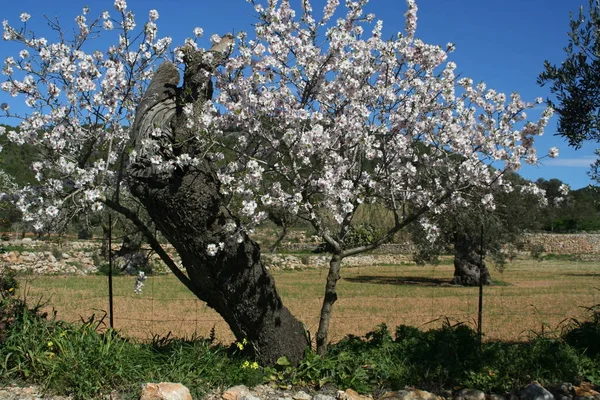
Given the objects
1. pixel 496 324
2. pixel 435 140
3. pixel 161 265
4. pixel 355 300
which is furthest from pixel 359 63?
pixel 161 265

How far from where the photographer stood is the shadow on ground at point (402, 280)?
877 inches

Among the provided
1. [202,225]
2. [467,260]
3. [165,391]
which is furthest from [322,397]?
[467,260]

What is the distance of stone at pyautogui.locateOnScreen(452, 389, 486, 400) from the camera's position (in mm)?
5844

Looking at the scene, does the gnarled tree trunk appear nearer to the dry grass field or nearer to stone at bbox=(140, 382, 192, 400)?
stone at bbox=(140, 382, 192, 400)

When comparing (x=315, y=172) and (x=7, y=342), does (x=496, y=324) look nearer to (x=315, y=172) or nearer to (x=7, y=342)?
(x=315, y=172)

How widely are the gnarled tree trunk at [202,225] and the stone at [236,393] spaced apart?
20.9 inches

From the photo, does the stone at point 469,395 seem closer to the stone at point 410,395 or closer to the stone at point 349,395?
the stone at point 410,395

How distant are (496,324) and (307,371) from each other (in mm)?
6858

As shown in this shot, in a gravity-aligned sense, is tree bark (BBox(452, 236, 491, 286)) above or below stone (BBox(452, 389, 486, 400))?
above

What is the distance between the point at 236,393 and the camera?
5535mm

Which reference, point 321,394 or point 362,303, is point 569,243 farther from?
point 321,394

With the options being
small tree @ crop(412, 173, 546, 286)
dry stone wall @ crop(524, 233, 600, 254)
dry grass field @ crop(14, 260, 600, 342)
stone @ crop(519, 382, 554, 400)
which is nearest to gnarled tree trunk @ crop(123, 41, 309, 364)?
dry grass field @ crop(14, 260, 600, 342)

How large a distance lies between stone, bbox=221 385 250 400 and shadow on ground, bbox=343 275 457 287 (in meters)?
16.7

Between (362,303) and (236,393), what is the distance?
33.3ft
